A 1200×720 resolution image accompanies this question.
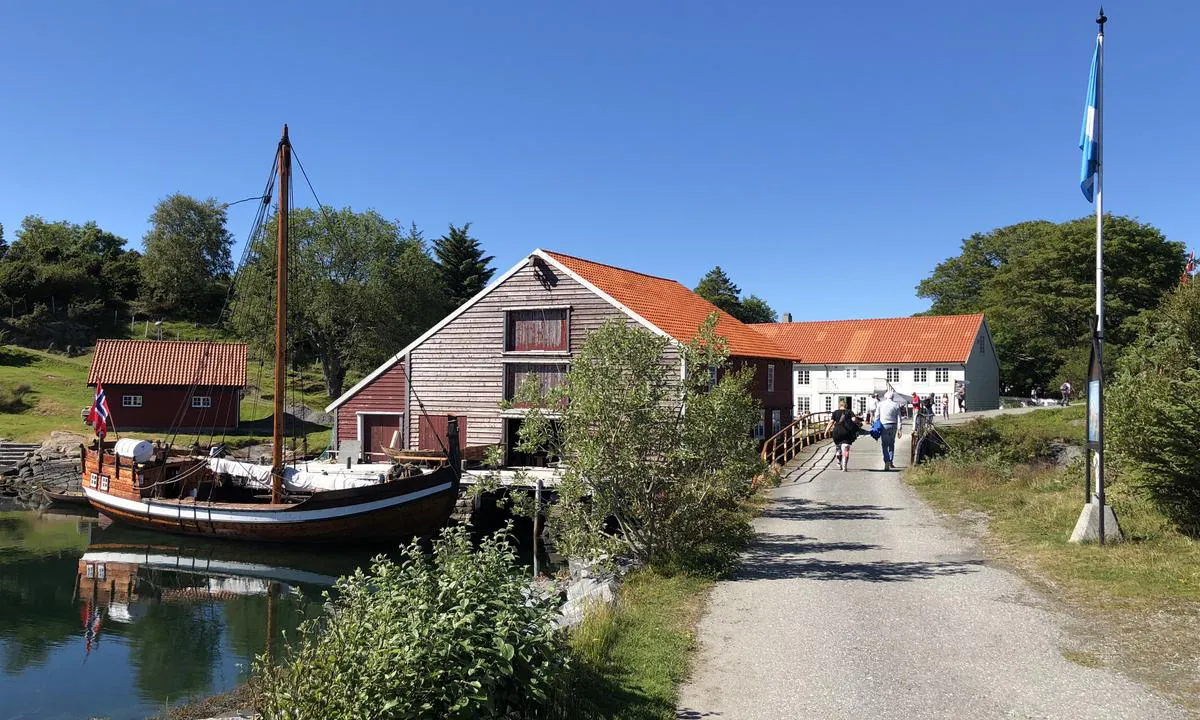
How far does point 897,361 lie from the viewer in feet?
158

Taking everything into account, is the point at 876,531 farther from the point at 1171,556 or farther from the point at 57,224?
the point at 57,224

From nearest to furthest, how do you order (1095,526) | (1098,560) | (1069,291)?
(1098,560) → (1095,526) → (1069,291)

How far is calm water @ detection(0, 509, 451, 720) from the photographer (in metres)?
12.4

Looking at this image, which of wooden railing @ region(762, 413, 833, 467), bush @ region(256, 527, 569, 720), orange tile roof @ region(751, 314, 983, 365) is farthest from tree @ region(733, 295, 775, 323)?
bush @ region(256, 527, 569, 720)

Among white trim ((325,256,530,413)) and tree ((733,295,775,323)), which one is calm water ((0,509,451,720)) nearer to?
white trim ((325,256,530,413))

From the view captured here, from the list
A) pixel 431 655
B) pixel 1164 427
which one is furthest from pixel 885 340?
pixel 431 655

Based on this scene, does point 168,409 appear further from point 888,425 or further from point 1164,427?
point 1164,427

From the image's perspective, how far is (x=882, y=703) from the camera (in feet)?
23.3

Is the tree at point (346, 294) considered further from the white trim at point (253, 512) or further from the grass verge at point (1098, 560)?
the grass verge at point (1098, 560)

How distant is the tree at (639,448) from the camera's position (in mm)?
12281

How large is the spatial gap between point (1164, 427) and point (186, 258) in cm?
7648

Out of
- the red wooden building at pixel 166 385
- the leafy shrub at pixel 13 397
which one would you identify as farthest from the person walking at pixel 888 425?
the leafy shrub at pixel 13 397

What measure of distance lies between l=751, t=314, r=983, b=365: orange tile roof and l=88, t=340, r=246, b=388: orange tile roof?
30926mm

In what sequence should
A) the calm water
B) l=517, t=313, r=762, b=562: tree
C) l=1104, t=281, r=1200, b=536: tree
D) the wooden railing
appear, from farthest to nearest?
1. the wooden railing
2. l=1104, t=281, r=1200, b=536: tree
3. the calm water
4. l=517, t=313, r=762, b=562: tree
